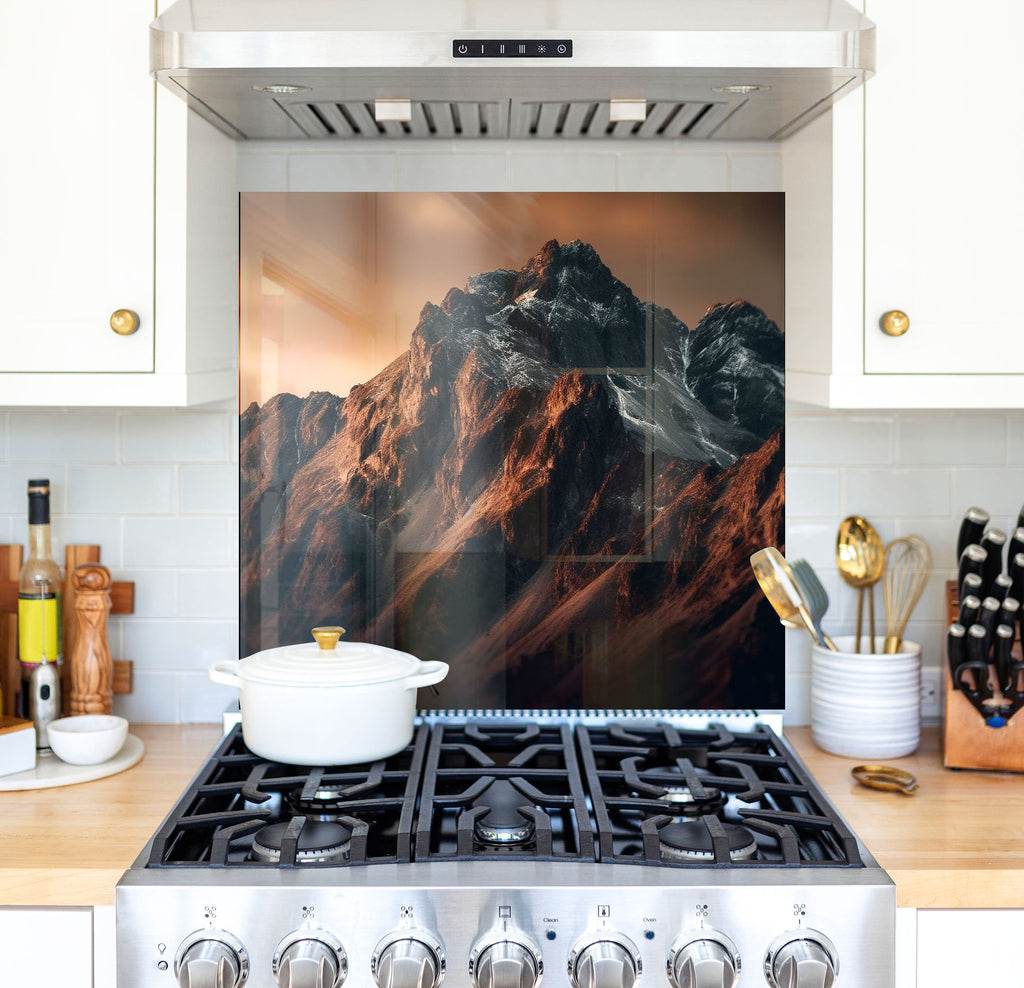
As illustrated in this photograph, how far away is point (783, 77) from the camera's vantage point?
1.58 meters

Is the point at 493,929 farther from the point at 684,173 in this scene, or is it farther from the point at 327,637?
the point at 684,173

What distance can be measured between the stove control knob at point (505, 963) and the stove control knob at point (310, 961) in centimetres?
17

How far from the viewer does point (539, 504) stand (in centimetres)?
213

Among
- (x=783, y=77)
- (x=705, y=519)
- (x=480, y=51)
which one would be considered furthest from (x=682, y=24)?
(x=705, y=519)

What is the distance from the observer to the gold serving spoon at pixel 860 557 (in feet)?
6.84

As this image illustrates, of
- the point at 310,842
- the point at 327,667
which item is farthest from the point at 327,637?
the point at 310,842

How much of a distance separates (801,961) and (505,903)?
0.38m

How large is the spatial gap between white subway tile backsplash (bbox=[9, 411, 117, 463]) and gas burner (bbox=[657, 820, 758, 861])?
1255mm

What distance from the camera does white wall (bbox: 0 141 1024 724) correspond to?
2.13m

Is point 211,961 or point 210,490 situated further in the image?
point 210,490

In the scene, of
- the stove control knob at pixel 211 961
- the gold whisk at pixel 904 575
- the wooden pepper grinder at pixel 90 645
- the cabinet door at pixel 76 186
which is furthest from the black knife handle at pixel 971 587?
the wooden pepper grinder at pixel 90 645

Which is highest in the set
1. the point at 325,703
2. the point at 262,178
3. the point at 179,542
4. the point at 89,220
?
the point at 262,178

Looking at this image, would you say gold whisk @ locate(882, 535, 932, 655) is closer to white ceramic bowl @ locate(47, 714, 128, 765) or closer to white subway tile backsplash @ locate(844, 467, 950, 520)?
white subway tile backsplash @ locate(844, 467, 950, 520)

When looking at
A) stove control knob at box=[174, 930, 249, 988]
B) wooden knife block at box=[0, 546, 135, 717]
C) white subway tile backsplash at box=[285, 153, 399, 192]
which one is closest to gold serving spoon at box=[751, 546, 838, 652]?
white subway tile backsplash at box=[285, 153, 399, 192]
